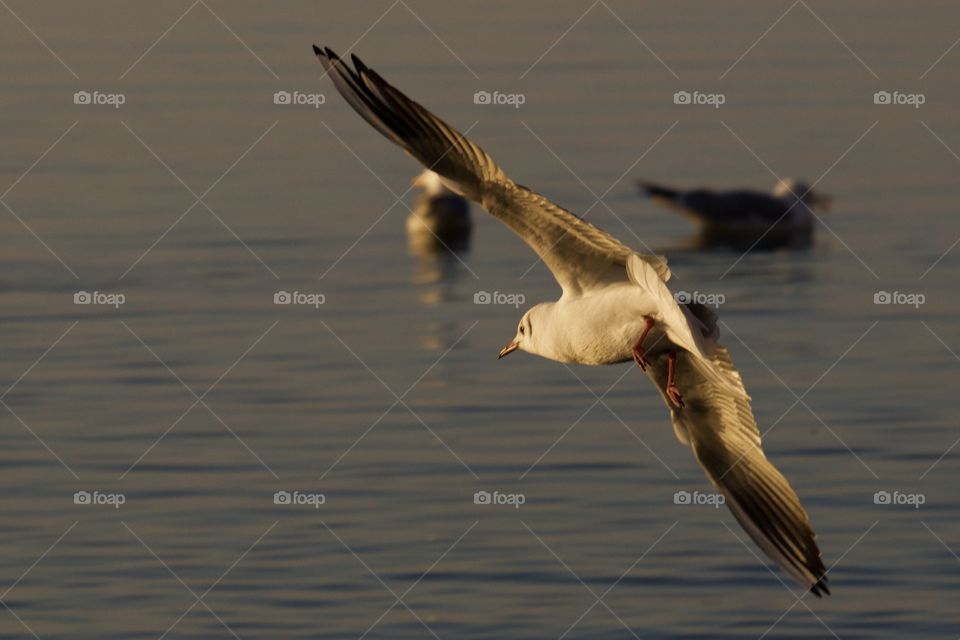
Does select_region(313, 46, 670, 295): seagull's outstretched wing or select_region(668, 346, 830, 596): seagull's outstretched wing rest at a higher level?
select_region(313, 46, 670, 295): seagull's outstretched wing

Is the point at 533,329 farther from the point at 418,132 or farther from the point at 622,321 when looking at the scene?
the point at 418,132

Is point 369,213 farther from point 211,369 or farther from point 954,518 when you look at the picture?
point 954,518

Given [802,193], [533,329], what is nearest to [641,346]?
[533,329]

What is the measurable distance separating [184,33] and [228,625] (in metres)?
16.0

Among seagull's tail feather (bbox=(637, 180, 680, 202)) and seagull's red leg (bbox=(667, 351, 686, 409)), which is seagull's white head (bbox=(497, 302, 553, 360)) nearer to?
seagull's red leg (bbox=(667, 351, 686, 409))

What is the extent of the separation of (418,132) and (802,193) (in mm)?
10666

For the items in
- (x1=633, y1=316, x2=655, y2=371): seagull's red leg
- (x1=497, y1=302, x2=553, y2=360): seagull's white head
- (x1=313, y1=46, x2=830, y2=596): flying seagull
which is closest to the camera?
(x1=313, y1=46, x2=830, y2=596): flying seagull

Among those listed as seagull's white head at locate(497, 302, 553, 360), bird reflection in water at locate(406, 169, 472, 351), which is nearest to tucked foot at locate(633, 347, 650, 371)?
seagull's white head at locate(497, 302, 553, 360)

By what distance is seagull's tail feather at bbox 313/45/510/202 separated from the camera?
392 inches

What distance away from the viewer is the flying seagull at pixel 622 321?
9.95 metres

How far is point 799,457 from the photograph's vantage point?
45.7 ft

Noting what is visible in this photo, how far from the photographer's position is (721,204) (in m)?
19.8

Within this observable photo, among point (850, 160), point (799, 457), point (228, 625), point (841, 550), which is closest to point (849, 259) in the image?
point (850, 160)

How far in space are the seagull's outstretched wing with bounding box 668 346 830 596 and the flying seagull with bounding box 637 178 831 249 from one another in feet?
28.1
